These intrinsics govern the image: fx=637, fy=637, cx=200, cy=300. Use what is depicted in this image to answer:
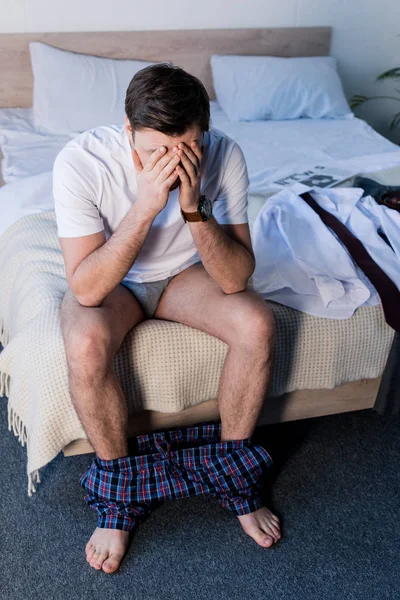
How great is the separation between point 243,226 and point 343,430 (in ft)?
2.32

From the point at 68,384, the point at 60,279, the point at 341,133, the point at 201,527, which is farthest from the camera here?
the point at 341,133

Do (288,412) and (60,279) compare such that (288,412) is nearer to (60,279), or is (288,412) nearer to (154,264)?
(154,264)

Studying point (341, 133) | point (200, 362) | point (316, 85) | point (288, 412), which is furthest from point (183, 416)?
point (316, 85)

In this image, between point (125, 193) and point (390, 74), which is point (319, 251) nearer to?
point (125, 193)

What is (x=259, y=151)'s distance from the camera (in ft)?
8.45

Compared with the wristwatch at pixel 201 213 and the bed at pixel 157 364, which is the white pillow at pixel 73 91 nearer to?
the bed at pixel 157 364

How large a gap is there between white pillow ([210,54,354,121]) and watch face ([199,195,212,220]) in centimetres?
170

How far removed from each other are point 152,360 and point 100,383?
16 centimetres

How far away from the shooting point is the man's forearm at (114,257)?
1338 millimetres

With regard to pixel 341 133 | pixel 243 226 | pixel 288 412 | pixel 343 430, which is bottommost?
pixel 343 430

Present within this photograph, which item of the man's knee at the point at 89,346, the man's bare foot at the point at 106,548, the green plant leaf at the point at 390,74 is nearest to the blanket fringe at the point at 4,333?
the man's knee at the point at 89,346

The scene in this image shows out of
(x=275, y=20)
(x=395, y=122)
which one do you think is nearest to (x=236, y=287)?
(x=275, y=20)

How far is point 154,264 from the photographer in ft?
5.05

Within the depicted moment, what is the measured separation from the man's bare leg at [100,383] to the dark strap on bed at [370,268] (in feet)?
2.10
